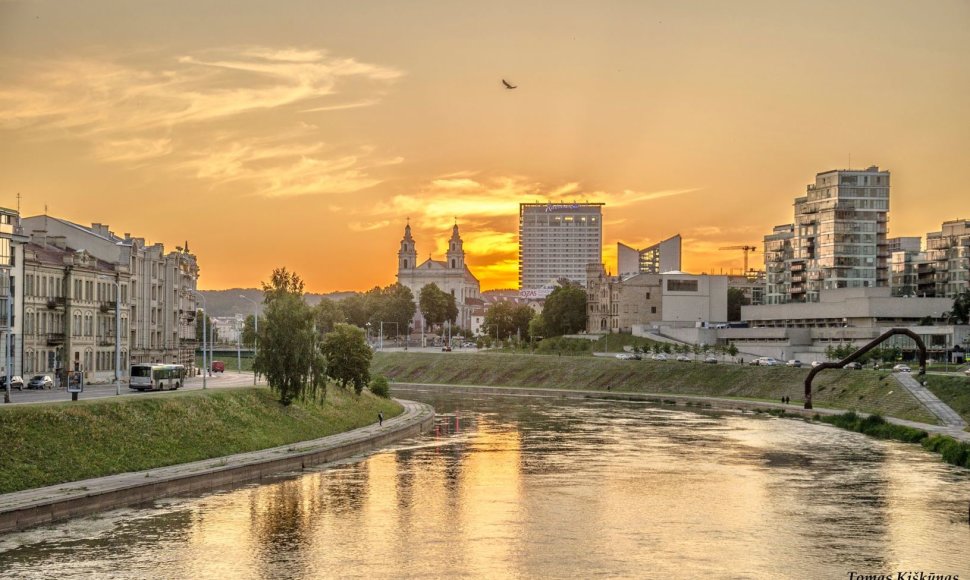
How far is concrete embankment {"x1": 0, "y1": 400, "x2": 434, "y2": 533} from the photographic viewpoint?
46750mm

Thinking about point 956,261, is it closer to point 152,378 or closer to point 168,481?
point 152,378

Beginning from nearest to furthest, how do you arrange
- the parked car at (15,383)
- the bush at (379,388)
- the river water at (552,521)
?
the river water at (552,521) < the parked car at (15,383) < the bush at (379,388)

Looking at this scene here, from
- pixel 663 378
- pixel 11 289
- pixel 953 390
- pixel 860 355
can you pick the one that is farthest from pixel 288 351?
pixel 663 378

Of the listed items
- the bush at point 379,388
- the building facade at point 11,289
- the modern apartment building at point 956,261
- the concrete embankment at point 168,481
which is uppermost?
the modern apartment building at point 956,261

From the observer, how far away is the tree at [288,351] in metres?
82.1

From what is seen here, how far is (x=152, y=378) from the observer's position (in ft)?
299

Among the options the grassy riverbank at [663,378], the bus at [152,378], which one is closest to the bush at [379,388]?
the bus at [152,378]

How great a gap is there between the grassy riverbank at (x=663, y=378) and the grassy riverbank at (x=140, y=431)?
182 feet

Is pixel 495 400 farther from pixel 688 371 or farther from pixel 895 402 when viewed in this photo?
pixel 895 402

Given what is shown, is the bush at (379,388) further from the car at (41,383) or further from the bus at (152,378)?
the car at (41,383)

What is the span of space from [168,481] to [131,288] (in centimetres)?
6141

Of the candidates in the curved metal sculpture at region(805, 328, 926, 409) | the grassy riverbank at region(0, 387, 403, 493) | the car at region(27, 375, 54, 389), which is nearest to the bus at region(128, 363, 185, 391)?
the car at region(27, 375, 54, 389)

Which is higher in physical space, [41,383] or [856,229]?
[856,229]

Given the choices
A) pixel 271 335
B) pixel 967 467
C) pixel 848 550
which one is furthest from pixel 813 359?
pixel 848 550
